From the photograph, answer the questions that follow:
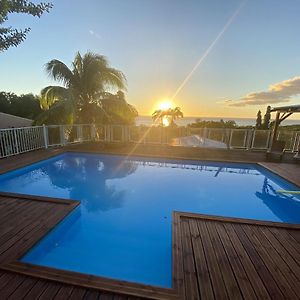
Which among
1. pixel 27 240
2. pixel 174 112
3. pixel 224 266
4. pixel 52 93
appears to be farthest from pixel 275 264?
pixel 174 112

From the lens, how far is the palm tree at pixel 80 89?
8.95m

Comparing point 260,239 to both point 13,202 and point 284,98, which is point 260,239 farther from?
point 284,98

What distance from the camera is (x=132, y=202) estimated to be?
4.56 m

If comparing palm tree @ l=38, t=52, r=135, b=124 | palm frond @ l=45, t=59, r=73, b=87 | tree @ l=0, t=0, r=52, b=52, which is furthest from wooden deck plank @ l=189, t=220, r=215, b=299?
palm frond @ l=45, t=59, r=73, b=87

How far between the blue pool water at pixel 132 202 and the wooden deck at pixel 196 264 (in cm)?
35

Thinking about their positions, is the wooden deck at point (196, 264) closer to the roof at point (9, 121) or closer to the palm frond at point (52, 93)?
the palm frond at point (52, 93)

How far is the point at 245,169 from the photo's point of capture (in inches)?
270

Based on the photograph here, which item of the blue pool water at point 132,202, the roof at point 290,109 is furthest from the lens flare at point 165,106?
the roof at point 290,109

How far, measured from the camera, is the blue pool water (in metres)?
2.60

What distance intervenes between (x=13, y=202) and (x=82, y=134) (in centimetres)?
683

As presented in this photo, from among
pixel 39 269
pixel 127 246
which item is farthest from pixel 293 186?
pixel 39 269

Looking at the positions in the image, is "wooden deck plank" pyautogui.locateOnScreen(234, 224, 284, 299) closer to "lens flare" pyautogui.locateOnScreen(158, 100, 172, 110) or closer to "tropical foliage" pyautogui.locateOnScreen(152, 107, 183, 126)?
"tropical foliage" pyautogui.locateOnScreen(152, 107, 183, 126)

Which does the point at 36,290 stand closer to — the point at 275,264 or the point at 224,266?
the point at 224,266

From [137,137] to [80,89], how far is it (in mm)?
3908
